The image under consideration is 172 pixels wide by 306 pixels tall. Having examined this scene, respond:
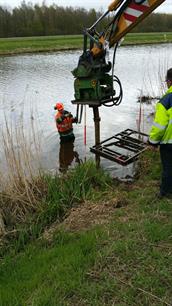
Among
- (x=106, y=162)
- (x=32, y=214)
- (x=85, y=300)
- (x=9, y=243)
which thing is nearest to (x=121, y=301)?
(x=85, y=300)

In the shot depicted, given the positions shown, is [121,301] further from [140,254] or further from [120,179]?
[120,179]

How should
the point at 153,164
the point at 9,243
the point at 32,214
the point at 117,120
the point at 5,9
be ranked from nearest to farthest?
the point at 9,243 → the point at 32,214 → the point at 153,164 → the point at 117,120 → the point at 5,9

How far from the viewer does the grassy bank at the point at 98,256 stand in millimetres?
3240

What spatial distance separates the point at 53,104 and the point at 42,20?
4983 centimetres

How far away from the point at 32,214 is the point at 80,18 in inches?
2335

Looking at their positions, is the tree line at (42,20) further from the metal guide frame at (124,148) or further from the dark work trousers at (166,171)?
the dark work trousers at (166,171)

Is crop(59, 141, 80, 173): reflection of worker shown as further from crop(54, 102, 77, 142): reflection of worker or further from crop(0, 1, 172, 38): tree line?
crop(0, 1, 172, 38): tree line

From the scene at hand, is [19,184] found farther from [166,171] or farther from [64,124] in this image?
[64,124]

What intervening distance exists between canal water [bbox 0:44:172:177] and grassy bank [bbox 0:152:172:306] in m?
1.93

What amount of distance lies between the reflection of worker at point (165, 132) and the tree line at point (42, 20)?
54.0 metres

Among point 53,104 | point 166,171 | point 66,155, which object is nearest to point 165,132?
point 166,171

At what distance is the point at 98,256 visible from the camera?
12.4ft

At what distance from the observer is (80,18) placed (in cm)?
5994

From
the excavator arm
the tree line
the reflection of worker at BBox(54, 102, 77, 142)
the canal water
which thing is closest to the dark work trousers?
the excavator arm
